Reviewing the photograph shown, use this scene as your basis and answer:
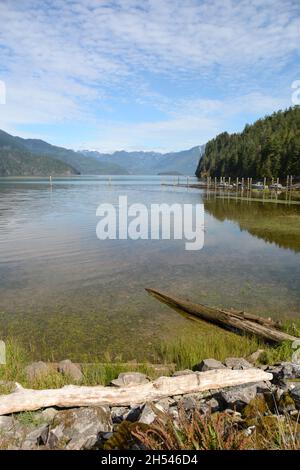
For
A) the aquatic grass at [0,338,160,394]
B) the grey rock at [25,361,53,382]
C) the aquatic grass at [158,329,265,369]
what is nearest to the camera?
the aquatic grass at [0,338,160,394]

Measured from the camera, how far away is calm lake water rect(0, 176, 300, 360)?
37.6ft

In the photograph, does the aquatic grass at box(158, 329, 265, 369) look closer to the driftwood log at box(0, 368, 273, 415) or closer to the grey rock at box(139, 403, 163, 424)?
the driftwood log at box(0, 368, 273, 415)

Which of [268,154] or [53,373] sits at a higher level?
[268,154]

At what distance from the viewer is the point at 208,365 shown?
28.1 ft

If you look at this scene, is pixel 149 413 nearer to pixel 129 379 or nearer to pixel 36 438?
pixel 36 438

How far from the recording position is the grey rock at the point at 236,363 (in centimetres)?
854

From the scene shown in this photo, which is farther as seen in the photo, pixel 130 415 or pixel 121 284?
pixel 121 284

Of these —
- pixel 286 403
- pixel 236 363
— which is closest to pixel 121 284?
pixel 236 363

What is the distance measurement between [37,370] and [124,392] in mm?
2736

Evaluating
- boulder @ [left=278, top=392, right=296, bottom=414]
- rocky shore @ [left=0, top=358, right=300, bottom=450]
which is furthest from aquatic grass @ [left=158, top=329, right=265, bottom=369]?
boulder @ [left=278, top=392, right=296, bottom=414]

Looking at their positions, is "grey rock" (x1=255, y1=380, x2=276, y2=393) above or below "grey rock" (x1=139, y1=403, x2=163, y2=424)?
below

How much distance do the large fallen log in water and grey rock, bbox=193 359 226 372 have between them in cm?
259

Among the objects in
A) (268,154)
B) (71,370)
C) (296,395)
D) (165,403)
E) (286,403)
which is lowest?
(71,370)
